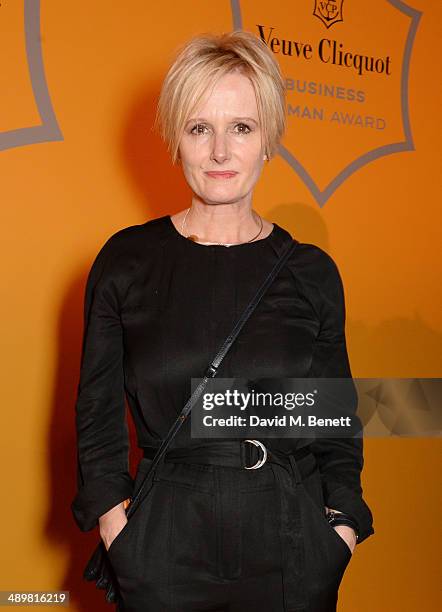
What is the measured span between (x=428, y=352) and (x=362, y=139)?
2.39 feet

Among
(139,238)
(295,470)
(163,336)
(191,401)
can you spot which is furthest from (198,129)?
(295,470)

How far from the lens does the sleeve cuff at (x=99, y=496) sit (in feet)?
5.22

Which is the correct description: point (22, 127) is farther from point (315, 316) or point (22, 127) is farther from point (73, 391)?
point (315, 316)

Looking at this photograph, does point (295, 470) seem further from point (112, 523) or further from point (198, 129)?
point (198, 129)

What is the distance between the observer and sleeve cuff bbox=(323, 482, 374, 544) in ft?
5.62

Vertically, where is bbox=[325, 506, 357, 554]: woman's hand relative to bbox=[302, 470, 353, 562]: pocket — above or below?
below

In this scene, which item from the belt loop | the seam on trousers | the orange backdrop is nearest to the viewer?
→ the seam on trousers

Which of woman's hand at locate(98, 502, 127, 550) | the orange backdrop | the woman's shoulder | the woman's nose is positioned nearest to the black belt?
woman's hand at locate(98, 502, 127, 550)

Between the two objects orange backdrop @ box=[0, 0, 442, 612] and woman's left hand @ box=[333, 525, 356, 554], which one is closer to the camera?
woman's left hand @ box=[333, 525, 356, 554]

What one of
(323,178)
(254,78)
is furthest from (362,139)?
(254,78)

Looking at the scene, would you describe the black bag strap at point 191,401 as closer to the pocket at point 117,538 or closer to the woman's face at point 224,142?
the pocket at point 117,538

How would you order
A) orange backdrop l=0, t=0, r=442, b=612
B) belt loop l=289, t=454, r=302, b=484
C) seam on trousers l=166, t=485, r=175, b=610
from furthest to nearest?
orange backdrop l=0, t=0, r=442, b=612 → belt loop l=289, t=454, r=302, b=484 → seam on trousers l=166, t=485, r=175, b=610

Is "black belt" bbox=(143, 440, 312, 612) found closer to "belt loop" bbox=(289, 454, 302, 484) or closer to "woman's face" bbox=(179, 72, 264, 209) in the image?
"belt loop" bbox=(289, 454, 302, 484)

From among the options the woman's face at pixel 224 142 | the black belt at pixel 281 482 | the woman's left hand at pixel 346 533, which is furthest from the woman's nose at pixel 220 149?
the woman's left hand at pixel 346 533
